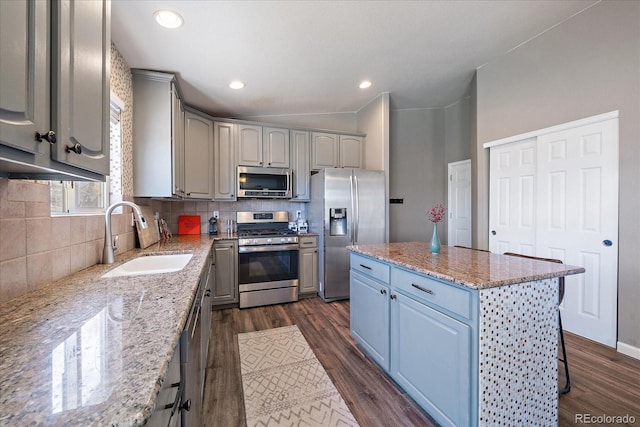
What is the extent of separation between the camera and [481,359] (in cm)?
121

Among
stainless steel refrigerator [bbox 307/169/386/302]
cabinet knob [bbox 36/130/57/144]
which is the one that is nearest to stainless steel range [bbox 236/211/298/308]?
stainless steel refrigerator [bbox 307/169/386/302]

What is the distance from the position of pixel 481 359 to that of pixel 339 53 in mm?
2654

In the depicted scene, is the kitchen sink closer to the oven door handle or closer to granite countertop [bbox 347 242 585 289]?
the oven door handle

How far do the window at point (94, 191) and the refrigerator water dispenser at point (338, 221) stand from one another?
7.29 feet

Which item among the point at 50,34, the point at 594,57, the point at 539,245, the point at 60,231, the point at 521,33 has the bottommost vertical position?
the point at 539,245

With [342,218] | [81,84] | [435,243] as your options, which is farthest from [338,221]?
[81,84]

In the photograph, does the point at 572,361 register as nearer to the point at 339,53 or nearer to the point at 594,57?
the point at 594,57

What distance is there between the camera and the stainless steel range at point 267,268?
326 centimetres

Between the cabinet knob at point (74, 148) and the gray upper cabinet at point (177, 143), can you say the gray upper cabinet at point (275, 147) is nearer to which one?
the gray upper cabinet at point (177, 143)

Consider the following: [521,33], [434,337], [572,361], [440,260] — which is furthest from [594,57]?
[434,337]

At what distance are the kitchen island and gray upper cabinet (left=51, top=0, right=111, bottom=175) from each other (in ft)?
5.14

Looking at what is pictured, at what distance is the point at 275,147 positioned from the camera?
3.77 metres

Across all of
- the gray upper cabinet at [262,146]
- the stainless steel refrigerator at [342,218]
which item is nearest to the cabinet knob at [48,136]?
the stainless steel refrigerator at [342,218]

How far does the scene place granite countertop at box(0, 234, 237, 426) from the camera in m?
0.45
